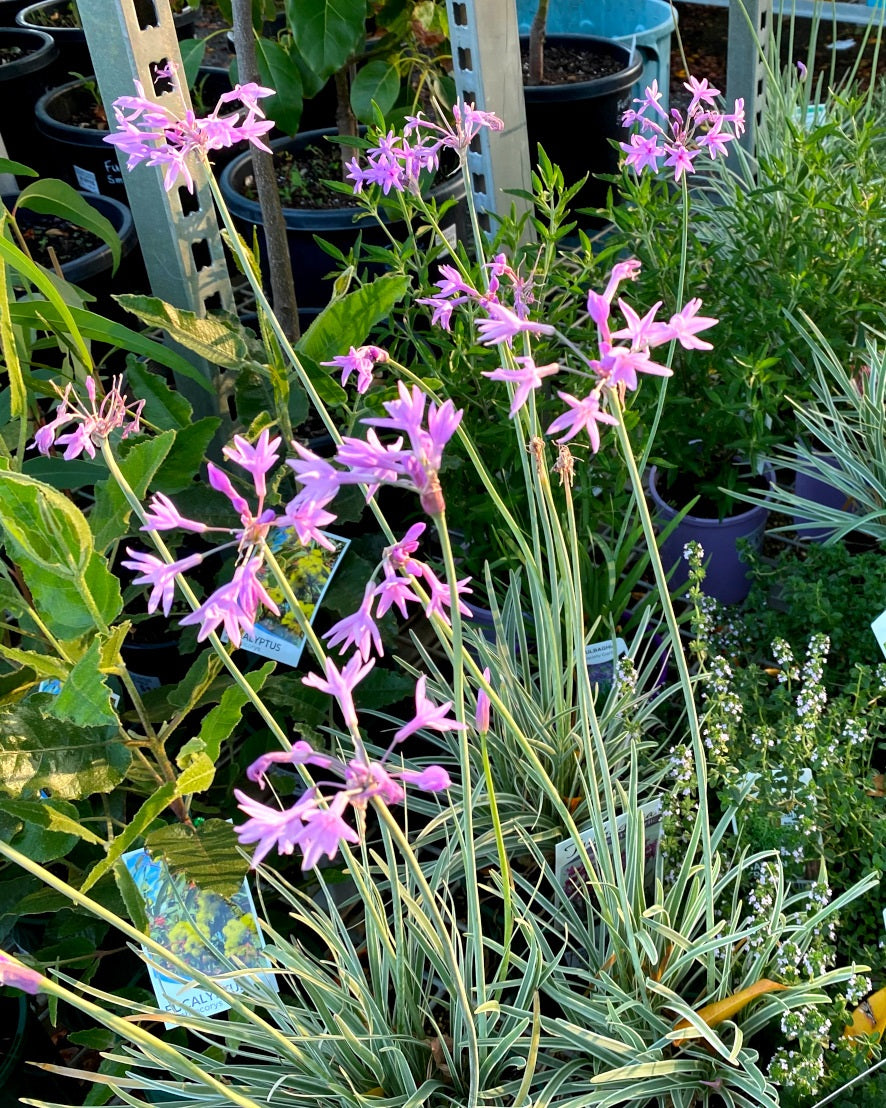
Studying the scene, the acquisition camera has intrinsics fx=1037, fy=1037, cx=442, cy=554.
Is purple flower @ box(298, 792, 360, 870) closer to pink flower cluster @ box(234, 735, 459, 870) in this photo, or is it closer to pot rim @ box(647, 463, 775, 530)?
pink flower cluster @ box(234, 735, 459, 870)

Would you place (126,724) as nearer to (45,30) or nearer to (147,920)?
(147,920)

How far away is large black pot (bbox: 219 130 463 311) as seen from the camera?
63.4 inches

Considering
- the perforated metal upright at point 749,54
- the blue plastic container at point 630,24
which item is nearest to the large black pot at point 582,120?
the blue plastic container at point 630,24

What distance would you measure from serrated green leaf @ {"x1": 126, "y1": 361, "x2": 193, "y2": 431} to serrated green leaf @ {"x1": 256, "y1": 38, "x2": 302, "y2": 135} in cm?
72

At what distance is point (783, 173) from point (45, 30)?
204cm

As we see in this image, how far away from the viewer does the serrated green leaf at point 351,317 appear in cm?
98

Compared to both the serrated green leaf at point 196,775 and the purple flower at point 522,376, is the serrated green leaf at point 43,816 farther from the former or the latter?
the purple flower at point 522,376

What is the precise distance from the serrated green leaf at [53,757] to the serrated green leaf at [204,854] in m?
0.06

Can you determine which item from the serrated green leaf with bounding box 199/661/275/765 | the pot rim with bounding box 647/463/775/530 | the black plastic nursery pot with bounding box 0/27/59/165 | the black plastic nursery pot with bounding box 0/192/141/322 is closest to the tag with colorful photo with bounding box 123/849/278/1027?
the serrated green leaf with bounding box 199/661/275/765

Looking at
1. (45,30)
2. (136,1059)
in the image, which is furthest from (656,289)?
Result: (45,30)

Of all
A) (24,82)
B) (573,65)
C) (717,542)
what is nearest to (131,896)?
(717,542)

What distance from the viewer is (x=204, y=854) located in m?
0.76

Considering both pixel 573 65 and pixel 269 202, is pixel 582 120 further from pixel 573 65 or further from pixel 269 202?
pixel 269 202

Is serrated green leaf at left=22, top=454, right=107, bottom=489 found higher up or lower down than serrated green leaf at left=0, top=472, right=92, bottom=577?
lower down
